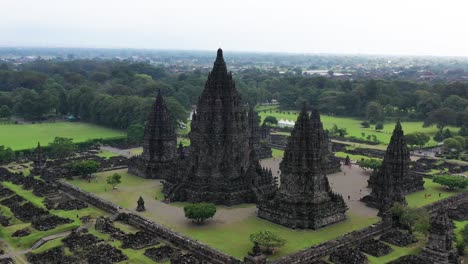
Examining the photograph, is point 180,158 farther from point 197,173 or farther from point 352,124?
point 352,124

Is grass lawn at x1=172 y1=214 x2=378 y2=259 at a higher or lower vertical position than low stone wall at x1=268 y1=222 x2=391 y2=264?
lower

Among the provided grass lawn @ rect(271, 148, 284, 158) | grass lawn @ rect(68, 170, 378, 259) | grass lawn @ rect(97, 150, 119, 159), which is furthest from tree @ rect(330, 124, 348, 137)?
grass lawn @ rect(68, 170, 378, 259)

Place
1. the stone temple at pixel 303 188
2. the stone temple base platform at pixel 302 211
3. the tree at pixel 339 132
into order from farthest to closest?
the tree at pixel 339 132 → the stone temple at pixel 303 188 → the stone temple base platform at pixel 302 211

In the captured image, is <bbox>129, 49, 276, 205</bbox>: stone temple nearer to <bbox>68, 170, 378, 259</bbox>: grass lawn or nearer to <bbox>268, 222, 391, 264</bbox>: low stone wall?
<bbox>68, 170, 378, 259</bbox>: grass lawn

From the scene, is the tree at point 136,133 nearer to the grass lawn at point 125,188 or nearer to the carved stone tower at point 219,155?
the grass lawn at point 125,188

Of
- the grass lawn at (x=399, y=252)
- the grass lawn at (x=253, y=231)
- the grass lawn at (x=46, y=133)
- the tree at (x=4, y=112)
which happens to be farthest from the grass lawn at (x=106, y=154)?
the grass lawn at (x=399, y=252)

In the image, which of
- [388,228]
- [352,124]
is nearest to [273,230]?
[388,228]
